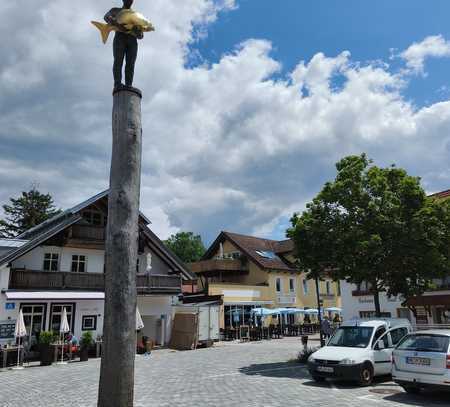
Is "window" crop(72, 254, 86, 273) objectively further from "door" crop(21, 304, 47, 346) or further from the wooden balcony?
the wooden balcony

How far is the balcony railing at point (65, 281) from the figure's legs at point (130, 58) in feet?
64.5

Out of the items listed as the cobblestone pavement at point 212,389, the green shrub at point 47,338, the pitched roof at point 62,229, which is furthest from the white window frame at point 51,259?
the cobblestone pavement at point 212,389

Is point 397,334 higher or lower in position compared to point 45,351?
higher

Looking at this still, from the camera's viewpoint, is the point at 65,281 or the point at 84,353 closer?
the point at 84,353

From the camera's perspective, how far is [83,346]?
20.4m

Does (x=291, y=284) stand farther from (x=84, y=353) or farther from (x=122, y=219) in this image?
(x=122, y=219)

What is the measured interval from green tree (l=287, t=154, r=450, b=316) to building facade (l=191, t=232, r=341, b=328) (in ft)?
60.2

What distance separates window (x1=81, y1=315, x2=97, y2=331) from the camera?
24562 millimetres

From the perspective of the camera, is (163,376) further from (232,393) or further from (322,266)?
(322,266)

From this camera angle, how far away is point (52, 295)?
878 inches

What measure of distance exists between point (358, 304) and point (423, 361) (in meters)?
19.2

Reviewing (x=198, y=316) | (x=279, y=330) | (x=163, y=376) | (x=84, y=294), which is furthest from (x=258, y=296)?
(x=163, y=376)

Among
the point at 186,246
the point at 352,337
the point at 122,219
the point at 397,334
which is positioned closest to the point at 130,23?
the point at 122,219

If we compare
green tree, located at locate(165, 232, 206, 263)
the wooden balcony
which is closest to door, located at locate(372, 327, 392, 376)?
the wooden balcony
